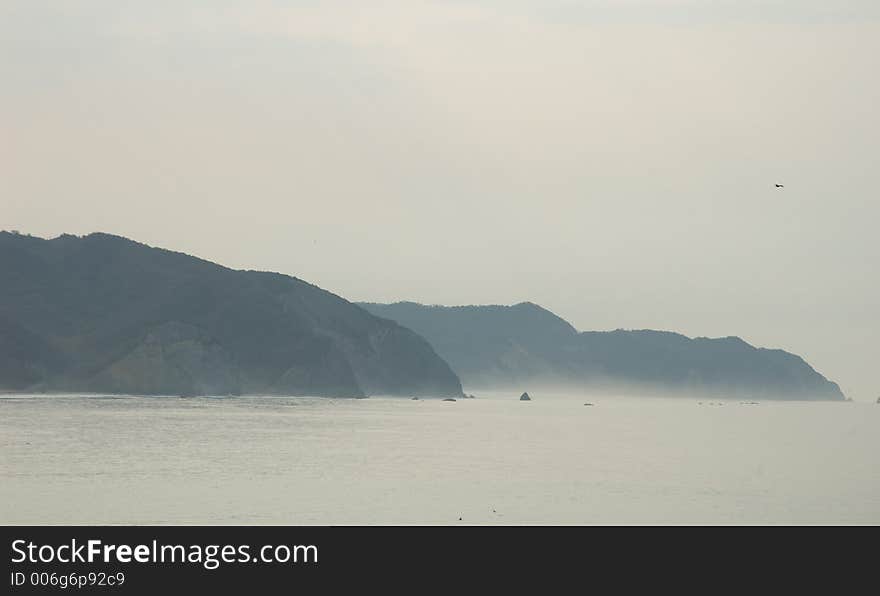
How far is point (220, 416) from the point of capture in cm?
19725

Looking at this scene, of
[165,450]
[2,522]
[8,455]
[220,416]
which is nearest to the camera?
[2,522]
